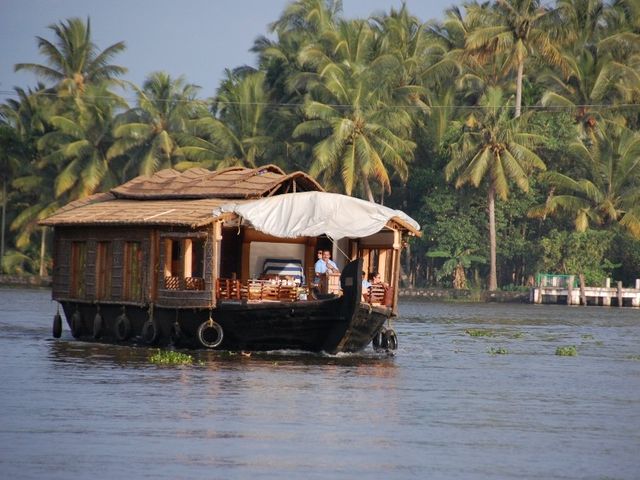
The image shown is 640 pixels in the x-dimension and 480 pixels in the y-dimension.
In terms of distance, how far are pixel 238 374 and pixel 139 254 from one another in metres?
5.92

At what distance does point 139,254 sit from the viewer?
2630 cm

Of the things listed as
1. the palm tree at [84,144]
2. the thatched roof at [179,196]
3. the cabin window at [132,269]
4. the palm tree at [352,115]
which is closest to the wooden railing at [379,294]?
the thatched roof at [179,196]

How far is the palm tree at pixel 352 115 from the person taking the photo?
185 feet

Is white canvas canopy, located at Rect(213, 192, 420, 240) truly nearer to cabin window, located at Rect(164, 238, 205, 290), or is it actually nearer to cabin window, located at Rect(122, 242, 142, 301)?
cabin window, located at Rect(164, 238, 205, 290)

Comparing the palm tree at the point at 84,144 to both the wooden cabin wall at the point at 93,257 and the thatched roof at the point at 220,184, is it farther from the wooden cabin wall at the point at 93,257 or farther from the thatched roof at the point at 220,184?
the thatched roof at the point at 220,184

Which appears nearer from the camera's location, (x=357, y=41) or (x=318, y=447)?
(x=318, y=447)

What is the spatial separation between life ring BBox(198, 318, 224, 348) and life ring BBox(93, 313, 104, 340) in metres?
3.99

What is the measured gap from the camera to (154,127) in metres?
64.1

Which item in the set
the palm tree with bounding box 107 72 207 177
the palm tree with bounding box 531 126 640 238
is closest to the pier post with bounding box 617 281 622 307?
the palm tree with bounding box 531 126 640 238

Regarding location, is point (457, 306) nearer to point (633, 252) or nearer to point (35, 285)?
point (633, 252)

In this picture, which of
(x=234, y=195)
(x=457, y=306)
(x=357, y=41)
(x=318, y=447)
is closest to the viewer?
(x=318, y=447)

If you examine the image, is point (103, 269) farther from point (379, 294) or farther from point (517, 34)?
point (517, 34)

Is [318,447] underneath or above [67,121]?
underneath

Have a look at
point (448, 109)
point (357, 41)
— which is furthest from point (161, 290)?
point (448, 109)
